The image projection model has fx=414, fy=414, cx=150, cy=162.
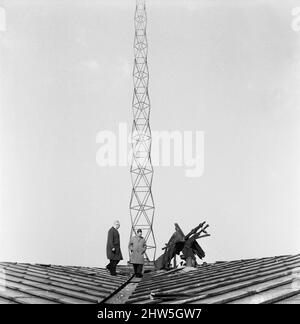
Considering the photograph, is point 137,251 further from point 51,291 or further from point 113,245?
point 51,291

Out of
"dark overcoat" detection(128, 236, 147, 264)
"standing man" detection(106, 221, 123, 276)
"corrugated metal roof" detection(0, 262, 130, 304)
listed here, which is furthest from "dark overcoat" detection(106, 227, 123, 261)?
"corrugated metal roof" detection(0, 262, 130, 304)

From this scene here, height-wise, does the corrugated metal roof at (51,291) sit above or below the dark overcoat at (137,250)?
below

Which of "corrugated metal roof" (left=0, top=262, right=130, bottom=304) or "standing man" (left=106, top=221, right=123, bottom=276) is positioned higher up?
"standing man" (left=106, top=221, right=123, bottom=276)

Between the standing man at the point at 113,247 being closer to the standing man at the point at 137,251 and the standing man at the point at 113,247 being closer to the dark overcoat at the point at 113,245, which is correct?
the dark overcoat at the point at 113,245

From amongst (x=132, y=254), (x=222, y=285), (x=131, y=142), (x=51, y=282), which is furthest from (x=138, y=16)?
(x=222, y=285)

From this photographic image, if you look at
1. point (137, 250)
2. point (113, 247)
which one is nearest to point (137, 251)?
point (137, 250)

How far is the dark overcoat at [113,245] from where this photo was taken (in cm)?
1073

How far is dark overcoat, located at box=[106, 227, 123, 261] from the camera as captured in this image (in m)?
10.7

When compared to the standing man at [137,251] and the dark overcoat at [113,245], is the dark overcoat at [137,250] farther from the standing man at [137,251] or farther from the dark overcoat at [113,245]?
the dark overcoat at [113,245]

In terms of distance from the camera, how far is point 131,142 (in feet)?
62.4

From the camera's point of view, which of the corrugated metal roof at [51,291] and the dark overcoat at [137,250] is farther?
the dark overcoat at [137,250]

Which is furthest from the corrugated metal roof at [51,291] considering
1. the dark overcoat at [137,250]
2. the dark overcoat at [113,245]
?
the dark overcoat at [137,250]

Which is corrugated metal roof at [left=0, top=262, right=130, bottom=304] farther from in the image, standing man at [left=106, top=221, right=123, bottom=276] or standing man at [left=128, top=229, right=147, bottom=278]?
standing man at [left=128, top=229, right=147, bottom=278]
